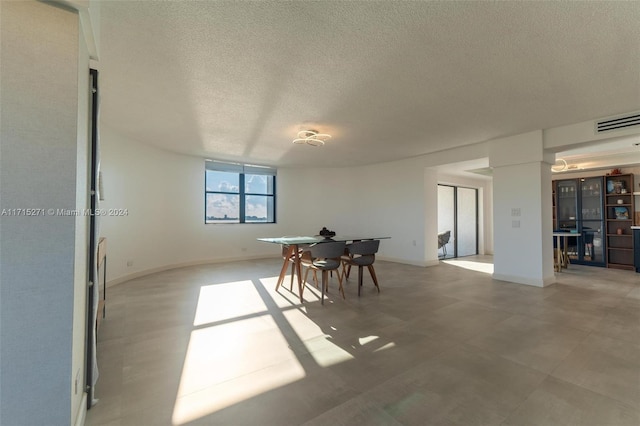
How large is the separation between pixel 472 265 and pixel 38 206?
Result: 7.17 metres

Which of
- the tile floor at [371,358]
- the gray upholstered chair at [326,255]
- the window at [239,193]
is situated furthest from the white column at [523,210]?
the window at [239,193]

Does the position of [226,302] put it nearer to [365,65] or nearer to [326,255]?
[326,255]

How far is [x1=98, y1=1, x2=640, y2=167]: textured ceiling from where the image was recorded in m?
1.90

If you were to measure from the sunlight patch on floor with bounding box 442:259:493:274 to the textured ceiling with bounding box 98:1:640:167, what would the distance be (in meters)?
2.97

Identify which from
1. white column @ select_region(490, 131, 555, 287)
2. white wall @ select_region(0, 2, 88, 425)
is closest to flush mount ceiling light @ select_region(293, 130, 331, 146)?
white wall @ select_region(0, 2, 88, 425)

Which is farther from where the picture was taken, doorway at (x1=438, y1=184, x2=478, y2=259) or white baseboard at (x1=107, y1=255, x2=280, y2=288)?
doorway at (x1=438, y1=184, x2=478, y2=259)

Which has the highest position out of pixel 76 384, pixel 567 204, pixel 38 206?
pixel 567 204

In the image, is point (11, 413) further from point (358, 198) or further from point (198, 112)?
point (358, 198)

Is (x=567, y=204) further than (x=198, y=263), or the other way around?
(x=567, y=204)

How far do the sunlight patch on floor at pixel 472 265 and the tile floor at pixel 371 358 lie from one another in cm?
171

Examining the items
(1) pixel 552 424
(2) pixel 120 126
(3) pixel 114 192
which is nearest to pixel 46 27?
(1) pixel 552 424

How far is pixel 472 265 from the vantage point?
20.7ft

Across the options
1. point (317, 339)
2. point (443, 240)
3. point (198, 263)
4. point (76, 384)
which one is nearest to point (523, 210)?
point (443, 240)

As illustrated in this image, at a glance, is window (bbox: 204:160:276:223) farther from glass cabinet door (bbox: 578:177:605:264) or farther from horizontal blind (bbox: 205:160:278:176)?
glass cabinet door (bbox: 578:177:605:264)
